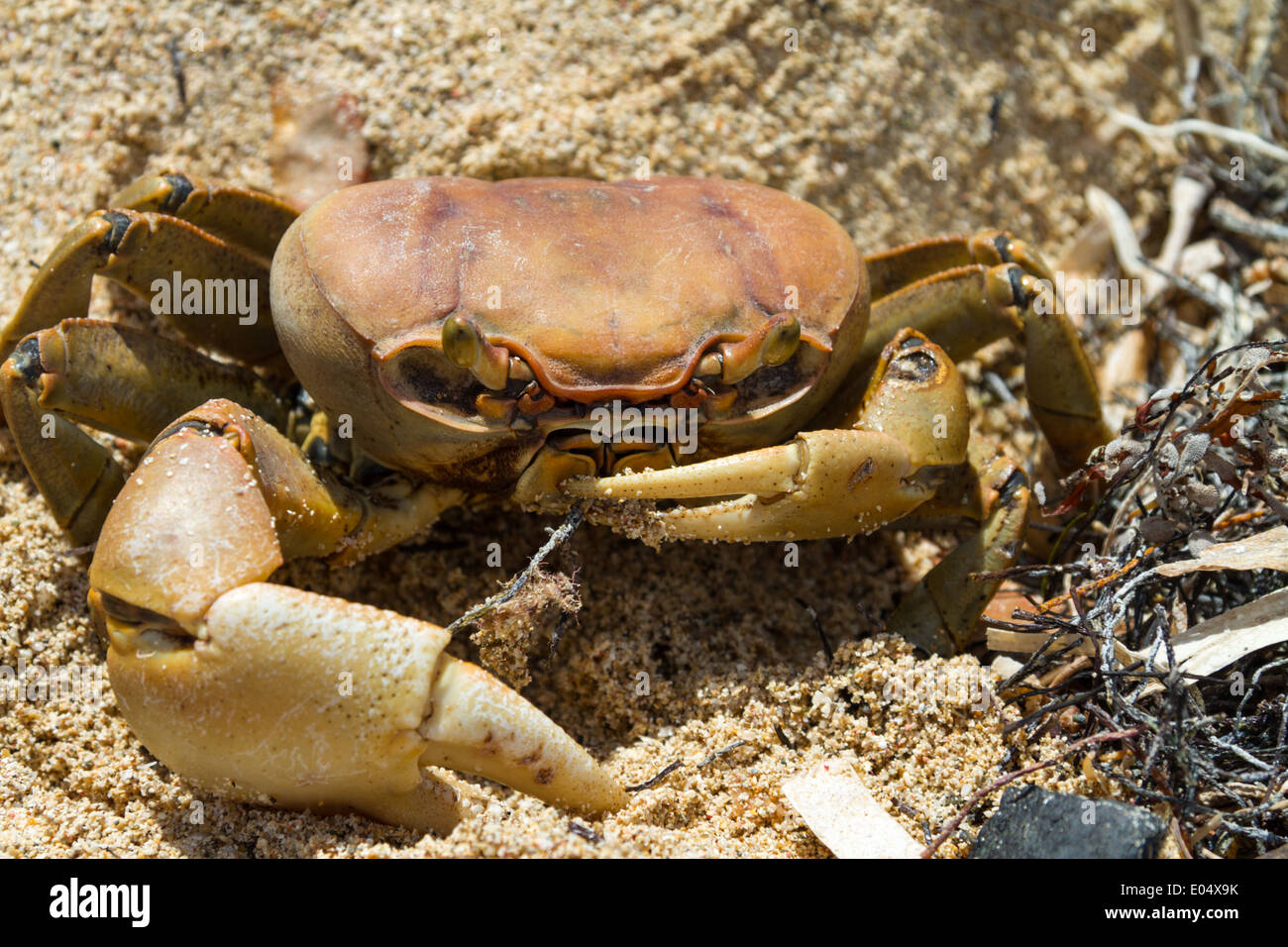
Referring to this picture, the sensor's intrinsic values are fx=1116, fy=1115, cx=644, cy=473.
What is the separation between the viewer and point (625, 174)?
3.20 m

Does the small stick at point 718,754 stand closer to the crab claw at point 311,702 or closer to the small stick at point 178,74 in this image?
the crab claw at point 311,702

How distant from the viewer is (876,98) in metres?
3.44

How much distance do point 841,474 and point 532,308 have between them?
2.37 feet

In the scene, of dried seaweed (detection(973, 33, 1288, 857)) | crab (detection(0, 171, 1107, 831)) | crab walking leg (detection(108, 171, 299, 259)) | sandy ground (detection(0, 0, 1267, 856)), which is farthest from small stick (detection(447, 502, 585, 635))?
crab walking leg (detection(108, 171, 299, 259))

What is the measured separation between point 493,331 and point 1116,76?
2784mm

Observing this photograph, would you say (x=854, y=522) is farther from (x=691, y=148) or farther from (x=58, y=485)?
(x=58, y=485)

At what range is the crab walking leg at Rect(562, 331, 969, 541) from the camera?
2281mm

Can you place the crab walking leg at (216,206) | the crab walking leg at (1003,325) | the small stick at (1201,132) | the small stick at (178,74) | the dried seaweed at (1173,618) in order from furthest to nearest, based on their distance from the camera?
the small stick at (1201,132) < the small stick at (178,74) < the crab walking leg at (1003,325) < the crab walking leg at (216,206) < the dried seaweed at (1173,618)

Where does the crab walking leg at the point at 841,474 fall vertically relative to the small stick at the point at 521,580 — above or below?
above

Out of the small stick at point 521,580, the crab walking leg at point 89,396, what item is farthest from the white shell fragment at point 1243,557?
the crab walking leg at point 89,396

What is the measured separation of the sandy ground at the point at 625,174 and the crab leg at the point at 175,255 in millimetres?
364

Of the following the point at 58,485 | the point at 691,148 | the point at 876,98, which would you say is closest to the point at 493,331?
the point at 58,485

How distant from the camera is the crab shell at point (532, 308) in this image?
221 centimetres

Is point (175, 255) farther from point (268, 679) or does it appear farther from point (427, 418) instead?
point (268, 679)
